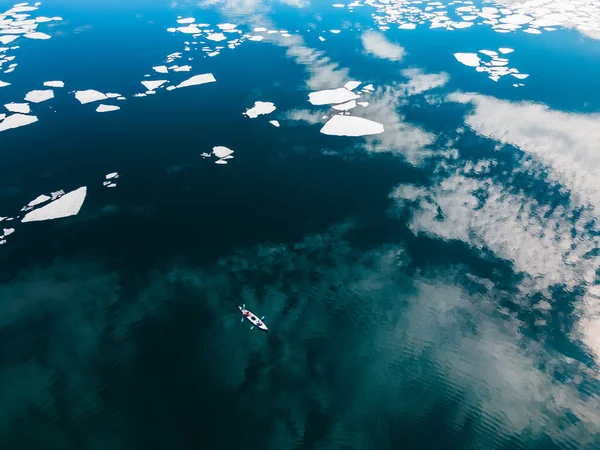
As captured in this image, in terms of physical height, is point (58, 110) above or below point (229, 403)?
above

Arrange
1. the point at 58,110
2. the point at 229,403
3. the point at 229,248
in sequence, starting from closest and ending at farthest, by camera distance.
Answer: the point at 229,403
the point at 229,248
the point at 58,110

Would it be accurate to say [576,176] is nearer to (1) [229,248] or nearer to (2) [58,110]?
(1) [229,248]

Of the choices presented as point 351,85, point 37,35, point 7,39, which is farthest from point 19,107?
point 351,85

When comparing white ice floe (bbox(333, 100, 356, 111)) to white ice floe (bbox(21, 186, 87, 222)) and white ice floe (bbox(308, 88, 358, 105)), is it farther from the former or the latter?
white ice floe (bbox(21, 186, 87, 222))

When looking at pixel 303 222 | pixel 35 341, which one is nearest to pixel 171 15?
pixel 303 222

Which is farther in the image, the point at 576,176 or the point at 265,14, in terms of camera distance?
the point at 265,14

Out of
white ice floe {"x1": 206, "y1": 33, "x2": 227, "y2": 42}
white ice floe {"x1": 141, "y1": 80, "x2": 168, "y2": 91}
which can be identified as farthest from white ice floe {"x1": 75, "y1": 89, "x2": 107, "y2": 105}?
white ice floe {"x1": 206, "y1": 33, "x2": 227, "y2": 42}

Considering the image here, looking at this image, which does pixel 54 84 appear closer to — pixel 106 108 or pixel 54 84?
pixel 54 84
